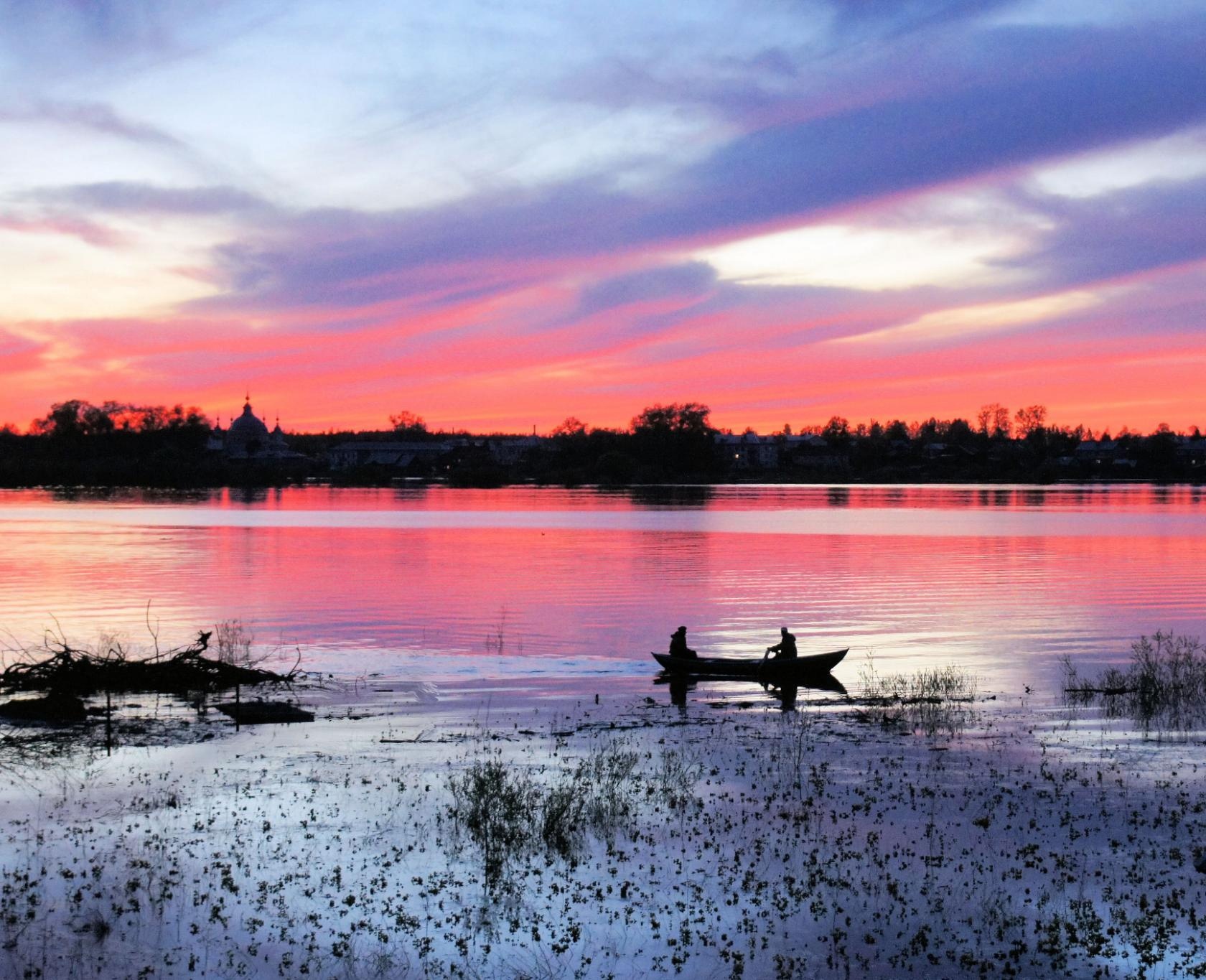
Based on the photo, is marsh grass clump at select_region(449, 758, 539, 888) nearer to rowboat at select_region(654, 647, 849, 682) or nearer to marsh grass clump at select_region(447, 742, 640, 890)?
marsh grass clump at select_region(447, 742, 640, 890)

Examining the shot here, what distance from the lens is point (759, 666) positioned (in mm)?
31562

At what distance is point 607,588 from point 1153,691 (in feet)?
119

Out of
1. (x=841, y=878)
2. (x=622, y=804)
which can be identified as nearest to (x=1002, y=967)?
(x=841, y=878)

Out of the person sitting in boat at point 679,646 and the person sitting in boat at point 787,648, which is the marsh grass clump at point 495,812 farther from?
the person sitting in boat at point 679,646

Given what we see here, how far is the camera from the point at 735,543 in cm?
9575

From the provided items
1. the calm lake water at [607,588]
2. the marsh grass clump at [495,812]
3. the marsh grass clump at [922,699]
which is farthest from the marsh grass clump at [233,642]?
the marsh grass clump at [922,699]

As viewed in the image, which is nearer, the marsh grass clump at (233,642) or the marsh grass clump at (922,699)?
the marsh grass clump at (922,699)

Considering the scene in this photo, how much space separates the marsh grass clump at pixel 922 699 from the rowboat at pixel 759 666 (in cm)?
121

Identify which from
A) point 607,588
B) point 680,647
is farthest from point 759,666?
point 607,588

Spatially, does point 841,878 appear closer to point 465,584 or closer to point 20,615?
point 20,615

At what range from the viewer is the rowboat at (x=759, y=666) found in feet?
103

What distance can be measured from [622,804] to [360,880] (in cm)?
462

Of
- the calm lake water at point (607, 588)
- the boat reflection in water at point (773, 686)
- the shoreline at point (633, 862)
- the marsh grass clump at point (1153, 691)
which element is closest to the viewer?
the shoreline at point (633, 862)

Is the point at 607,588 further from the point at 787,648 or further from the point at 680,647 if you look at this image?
the point at 787,648
